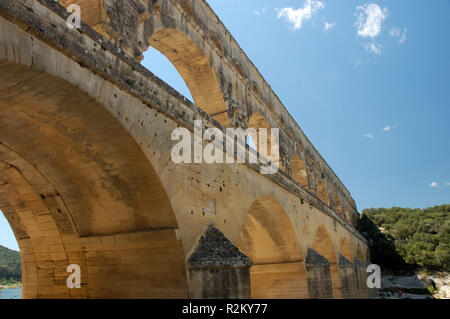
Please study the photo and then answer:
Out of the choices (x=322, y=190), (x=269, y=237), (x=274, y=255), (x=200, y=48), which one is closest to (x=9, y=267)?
(x=322, y=190)

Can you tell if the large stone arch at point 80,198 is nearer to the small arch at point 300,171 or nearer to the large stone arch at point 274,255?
the large stone arch at point 274,255

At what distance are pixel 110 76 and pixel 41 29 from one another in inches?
34.7

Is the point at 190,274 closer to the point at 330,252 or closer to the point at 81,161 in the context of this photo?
the point at 81,161

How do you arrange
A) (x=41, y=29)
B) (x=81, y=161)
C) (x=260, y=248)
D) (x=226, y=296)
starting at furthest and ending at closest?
(x=260, y=248), (x=226, y=296), (x=81, y=161), (x=41, y=29)

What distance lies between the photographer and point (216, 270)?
15.6 ft

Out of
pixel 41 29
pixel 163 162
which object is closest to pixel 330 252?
pixel 163 162

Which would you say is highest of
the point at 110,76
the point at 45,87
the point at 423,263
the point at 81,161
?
the point at 110,76

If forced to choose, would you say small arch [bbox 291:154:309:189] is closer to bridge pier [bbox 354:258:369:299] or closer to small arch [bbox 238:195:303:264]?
bridge pier [bbox 354:258:369:299]

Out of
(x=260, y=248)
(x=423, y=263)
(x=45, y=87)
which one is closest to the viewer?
(x=45, y=87)

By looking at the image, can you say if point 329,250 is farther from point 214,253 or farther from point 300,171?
point 214,253

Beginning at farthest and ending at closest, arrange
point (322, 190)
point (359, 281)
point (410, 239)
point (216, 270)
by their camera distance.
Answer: point (410, 239) → point (322, 190) → point (359, 281) → point (216, 270)

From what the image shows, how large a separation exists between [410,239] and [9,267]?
4272 centimetres

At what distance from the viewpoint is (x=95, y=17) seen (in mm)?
5281

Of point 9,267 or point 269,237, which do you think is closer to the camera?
point 269,237
